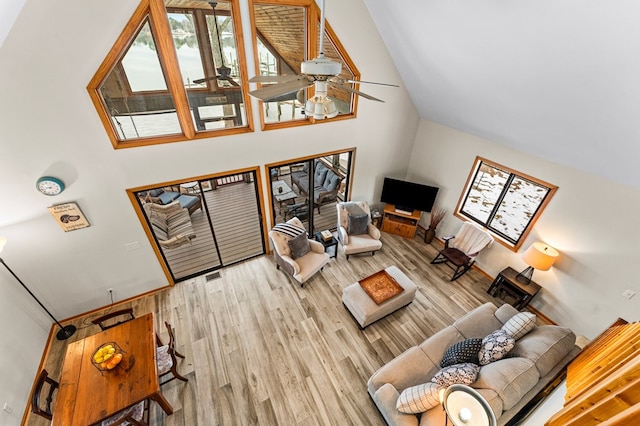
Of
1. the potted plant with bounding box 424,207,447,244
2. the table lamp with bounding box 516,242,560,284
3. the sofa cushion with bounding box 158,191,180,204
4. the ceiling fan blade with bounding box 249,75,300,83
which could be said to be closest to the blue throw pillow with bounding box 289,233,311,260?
the potted plant with bounding box 424,207,447,244

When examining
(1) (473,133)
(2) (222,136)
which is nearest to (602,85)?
(1) (473,133)

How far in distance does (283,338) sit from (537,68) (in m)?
4.75

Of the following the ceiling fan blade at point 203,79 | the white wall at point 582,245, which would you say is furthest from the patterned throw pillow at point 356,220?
the ceiling fan blade at point 203,79

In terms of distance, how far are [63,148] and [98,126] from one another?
479mm

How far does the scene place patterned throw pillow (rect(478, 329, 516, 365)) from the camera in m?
2.96

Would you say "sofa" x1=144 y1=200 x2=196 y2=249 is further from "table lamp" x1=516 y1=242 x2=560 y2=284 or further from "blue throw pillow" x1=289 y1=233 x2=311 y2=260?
"table lamp" x1=516 y1=242 x2=560 y2=284

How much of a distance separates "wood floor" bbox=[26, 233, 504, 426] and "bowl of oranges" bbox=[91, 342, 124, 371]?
3.19ft

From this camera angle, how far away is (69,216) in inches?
Answer: 140

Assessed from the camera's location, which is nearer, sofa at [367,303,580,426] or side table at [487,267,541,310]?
sofa at [367,303,580,426]

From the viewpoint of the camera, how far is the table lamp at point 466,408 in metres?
1.72

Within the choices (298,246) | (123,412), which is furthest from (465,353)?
(123,412)

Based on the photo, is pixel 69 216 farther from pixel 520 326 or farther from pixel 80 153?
pixel 520 326

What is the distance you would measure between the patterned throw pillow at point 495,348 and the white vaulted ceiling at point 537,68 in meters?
2.51

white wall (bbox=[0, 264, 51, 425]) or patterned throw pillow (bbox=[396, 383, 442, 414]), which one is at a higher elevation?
patterned throw pillow (bbox=[396, 383, 442, 414])
